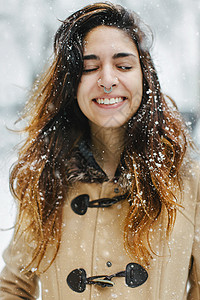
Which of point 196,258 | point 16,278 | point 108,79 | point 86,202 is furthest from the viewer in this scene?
point 16,278

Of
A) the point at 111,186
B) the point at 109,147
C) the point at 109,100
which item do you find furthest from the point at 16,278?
the point at 109,100

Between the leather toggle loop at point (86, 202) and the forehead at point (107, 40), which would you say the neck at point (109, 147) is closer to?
the leather toggle loop at point (86, 202)

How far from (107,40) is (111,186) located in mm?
648

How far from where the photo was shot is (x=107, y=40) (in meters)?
1.41

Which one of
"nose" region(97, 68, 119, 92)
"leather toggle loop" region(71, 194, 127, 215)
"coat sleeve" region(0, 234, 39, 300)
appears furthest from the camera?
"coat sleeve" region(0, 234, 39, 300)

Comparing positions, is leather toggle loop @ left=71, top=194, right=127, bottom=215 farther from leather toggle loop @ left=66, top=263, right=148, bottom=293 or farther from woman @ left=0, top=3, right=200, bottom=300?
leather toggle loop @ left=66, top=263, right=148, bottom=293

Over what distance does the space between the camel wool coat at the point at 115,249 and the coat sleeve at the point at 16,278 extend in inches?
5.7

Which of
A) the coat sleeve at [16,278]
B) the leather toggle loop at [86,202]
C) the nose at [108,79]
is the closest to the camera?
the nose at [108,79]

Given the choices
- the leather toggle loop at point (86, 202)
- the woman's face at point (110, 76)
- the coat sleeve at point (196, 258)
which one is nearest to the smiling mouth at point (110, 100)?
the woman's face at point (110, 76)

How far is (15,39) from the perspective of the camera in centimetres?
309

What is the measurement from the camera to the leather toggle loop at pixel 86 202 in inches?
61.0

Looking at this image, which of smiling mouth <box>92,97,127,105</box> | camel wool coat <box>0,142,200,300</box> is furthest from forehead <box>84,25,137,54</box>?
camel wool coat <box>0,142,200,300</box>

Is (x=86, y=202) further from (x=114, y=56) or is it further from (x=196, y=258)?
(x=114, y=56)

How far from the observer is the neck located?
1619 mm
